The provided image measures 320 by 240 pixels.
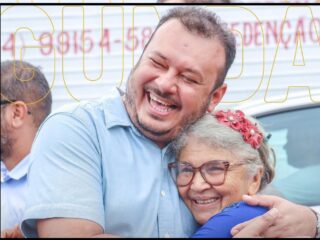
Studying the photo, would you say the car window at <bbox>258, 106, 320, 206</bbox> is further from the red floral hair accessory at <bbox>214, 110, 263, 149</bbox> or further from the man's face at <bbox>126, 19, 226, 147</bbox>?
the man's face at <bbox>126, 19, 226, 147</bbox>

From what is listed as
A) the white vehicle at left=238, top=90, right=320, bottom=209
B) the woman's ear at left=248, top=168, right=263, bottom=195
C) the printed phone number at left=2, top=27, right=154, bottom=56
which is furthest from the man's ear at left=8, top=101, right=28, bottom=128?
the white vehicle at left=238, top=90, right=320, bottom=209

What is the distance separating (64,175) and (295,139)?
4.06ft

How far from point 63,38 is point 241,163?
102 centimetres

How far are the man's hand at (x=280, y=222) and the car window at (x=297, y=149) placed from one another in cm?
58

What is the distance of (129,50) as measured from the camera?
106 inches

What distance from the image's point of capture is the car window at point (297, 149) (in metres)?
2.59

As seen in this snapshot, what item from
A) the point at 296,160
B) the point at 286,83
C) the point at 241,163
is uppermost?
the point at 286,83

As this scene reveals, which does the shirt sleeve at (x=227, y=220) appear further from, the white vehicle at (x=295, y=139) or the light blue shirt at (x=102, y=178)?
the white vehicle at (x=295, y=139)

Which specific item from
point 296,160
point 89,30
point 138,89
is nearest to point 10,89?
point 138,89

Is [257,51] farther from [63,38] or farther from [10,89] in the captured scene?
[10,89]

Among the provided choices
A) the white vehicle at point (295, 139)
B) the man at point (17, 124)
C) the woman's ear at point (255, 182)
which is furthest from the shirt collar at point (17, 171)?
the white vehicle at point (295, 139)

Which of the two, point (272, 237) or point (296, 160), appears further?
point (296, 160)

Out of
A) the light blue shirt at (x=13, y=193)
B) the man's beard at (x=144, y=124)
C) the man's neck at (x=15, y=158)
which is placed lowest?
→ the light blue shirt at (x=13, y=193)

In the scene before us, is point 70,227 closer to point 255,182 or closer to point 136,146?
point 136,146
